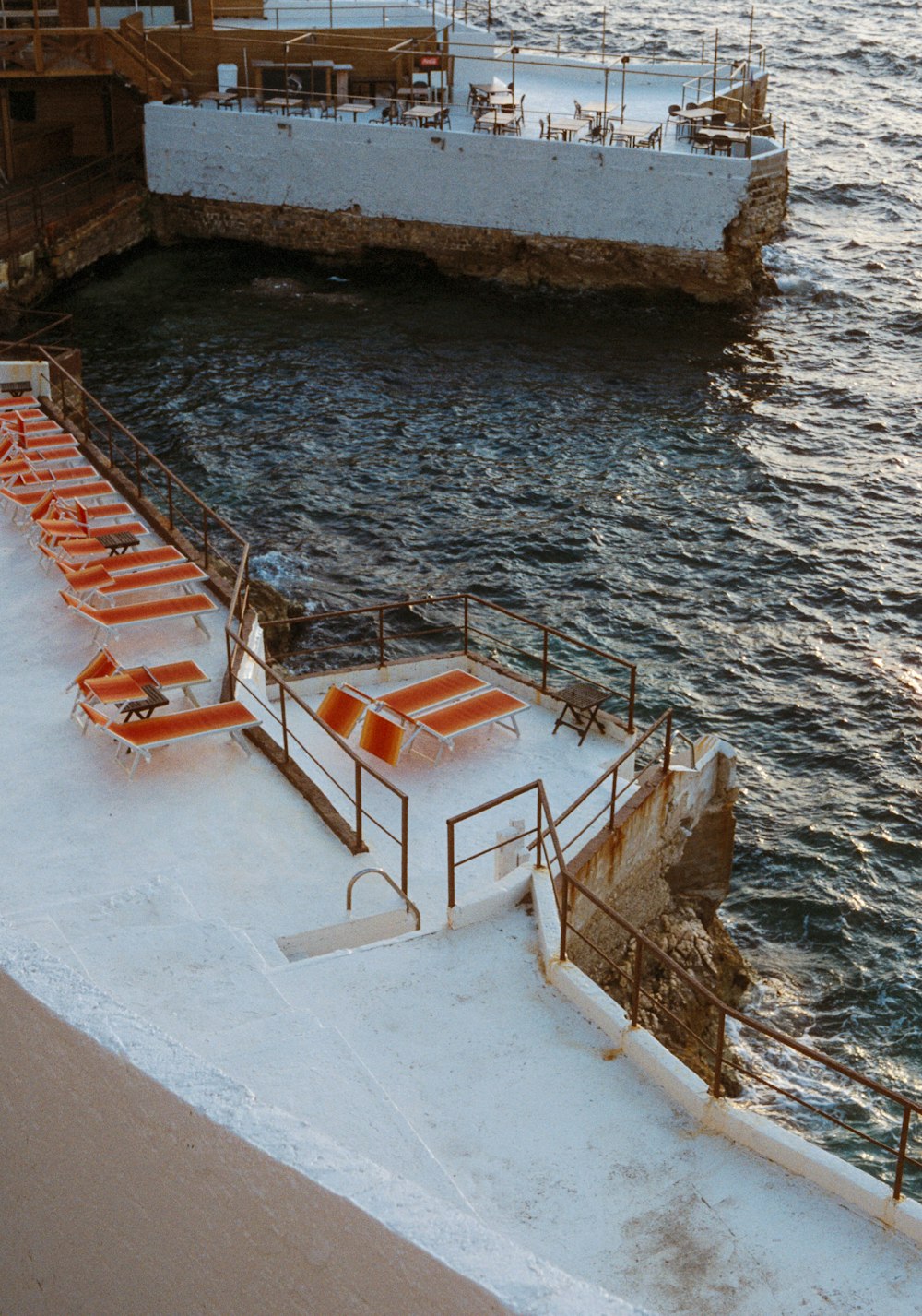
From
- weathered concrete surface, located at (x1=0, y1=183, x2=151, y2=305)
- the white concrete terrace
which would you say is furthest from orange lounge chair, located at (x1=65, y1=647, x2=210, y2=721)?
weathered concrete surface, located at (x1=0, y1=183, x2=151, y2=305)

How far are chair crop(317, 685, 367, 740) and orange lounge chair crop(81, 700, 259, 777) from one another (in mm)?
1436

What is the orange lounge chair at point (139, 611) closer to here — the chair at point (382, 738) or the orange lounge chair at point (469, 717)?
the chair at point (382, 738)

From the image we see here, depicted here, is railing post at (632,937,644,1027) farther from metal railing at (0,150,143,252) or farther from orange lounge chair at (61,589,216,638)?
metal railing at (0,150,143,252)

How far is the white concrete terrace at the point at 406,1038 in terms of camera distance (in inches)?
299

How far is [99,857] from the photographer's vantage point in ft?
36.8

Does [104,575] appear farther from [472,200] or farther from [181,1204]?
[472,200]

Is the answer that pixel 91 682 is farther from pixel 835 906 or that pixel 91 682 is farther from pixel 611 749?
pixel 835 906

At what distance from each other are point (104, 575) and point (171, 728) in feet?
11.7

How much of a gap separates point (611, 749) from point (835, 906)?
3.97 meters

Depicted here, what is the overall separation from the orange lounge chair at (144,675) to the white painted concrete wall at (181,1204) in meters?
7.88

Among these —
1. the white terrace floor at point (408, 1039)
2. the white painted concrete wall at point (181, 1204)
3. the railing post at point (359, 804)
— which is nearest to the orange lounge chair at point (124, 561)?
the white terrace floor at point (408, 1039)

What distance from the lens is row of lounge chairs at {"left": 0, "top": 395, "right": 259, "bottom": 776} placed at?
41.7 feet

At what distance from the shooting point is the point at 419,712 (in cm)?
1412

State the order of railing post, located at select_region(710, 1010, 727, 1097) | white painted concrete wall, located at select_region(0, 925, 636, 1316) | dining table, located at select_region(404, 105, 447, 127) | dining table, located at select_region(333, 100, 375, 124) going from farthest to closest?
1. dining table, located at select_region(333, 100, 375, 124)
2. dining table, located at select_region(404, 105, 447, 127)
3. railing post, located at select_region(710, 1010, 727, 1097)
4. white painted concrete wall, located at select_region(0, 925, 636, 1316)
